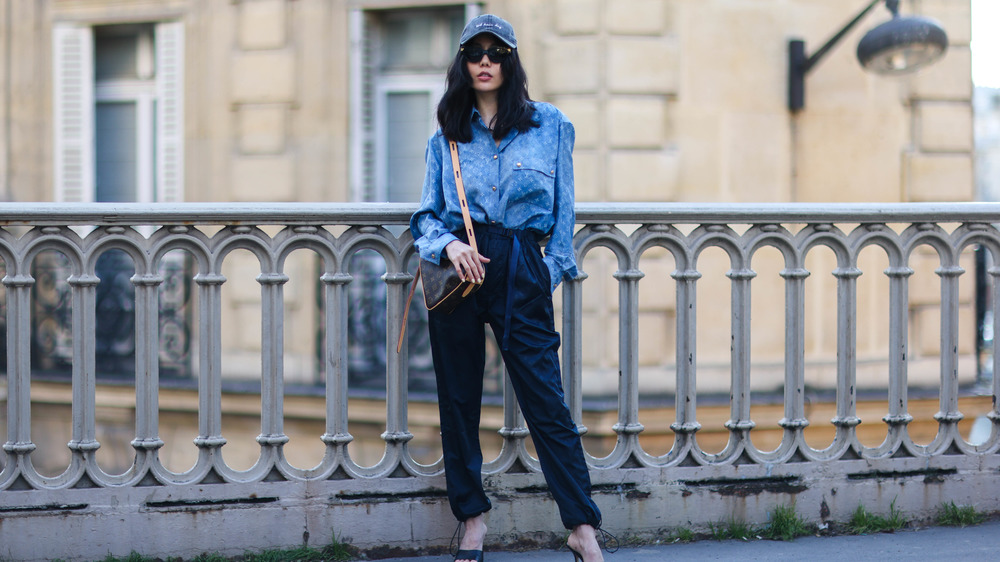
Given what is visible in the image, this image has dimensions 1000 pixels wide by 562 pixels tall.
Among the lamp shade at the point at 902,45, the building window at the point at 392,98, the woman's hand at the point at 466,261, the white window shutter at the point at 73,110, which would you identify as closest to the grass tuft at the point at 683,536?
the woman's hand at the point at 466,261

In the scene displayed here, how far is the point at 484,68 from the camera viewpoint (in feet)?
11.2

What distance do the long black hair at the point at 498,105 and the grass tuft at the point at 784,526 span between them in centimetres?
197

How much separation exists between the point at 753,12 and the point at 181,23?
527 centimetres

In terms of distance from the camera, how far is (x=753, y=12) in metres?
8.02

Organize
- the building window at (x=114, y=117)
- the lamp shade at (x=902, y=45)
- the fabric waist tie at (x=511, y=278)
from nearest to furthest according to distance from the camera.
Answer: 1. the fabric waist tie at (x=511, y=278)
2. the lamp shade at (x=902, y=45)
3. the building window at (x=114, y=117)

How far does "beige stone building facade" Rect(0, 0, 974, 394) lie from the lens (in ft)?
25.6

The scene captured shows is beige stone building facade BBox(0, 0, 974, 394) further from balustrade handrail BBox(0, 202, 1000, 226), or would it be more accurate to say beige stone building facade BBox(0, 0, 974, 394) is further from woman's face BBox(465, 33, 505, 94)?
woman's face BBox(465, 33, 505, 94)

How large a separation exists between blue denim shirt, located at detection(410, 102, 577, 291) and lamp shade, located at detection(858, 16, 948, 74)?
180 inches

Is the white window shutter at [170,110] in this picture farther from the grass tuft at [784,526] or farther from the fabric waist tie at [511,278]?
the grass tuft at [784,526]

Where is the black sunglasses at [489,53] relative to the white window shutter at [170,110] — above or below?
below

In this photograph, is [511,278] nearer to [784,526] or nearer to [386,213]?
[386,213]

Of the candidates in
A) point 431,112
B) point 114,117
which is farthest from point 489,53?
point 114,117

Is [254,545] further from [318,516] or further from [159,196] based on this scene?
[159,196]

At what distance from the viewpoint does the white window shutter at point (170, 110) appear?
9055 millimetres
